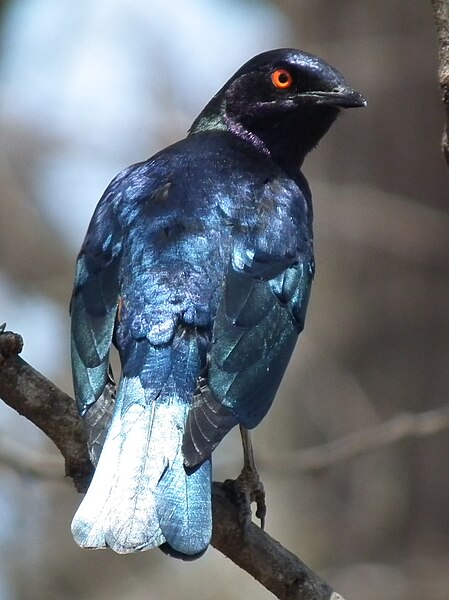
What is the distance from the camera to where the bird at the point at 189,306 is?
3.97 metres

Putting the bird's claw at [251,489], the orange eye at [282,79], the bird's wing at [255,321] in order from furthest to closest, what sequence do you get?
the orange eye at [282,79] → the bird's claw at [251,489] → the bird's wing at [255,321]

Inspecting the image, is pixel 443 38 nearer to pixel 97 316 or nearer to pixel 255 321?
pixel 255 321

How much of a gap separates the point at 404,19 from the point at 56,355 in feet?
11.8

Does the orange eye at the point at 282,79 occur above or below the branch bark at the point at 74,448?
above

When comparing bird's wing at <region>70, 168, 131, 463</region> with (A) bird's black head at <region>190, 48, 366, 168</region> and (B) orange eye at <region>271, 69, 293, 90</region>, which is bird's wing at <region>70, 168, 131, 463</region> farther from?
(B) orange eye at <region>271, 69, 293, 90</region>

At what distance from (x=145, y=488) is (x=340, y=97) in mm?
2187

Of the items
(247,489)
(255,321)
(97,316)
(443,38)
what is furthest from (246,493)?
(443,38)

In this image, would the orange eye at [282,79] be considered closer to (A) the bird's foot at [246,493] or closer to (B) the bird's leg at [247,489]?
(B) the bird's leg at [247,489]

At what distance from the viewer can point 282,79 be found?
5.62 metres

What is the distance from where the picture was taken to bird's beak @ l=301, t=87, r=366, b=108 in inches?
212

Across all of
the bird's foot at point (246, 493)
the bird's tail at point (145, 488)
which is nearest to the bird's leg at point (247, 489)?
the bird's foot at point (246, 493)

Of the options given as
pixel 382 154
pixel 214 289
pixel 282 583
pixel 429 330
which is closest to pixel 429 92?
pixel 382 154

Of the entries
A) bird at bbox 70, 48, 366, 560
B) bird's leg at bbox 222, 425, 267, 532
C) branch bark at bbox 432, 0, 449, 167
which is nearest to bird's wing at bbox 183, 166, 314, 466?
bird at bbox 70, 48, 366, 560

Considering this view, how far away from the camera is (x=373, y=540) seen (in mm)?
7680
